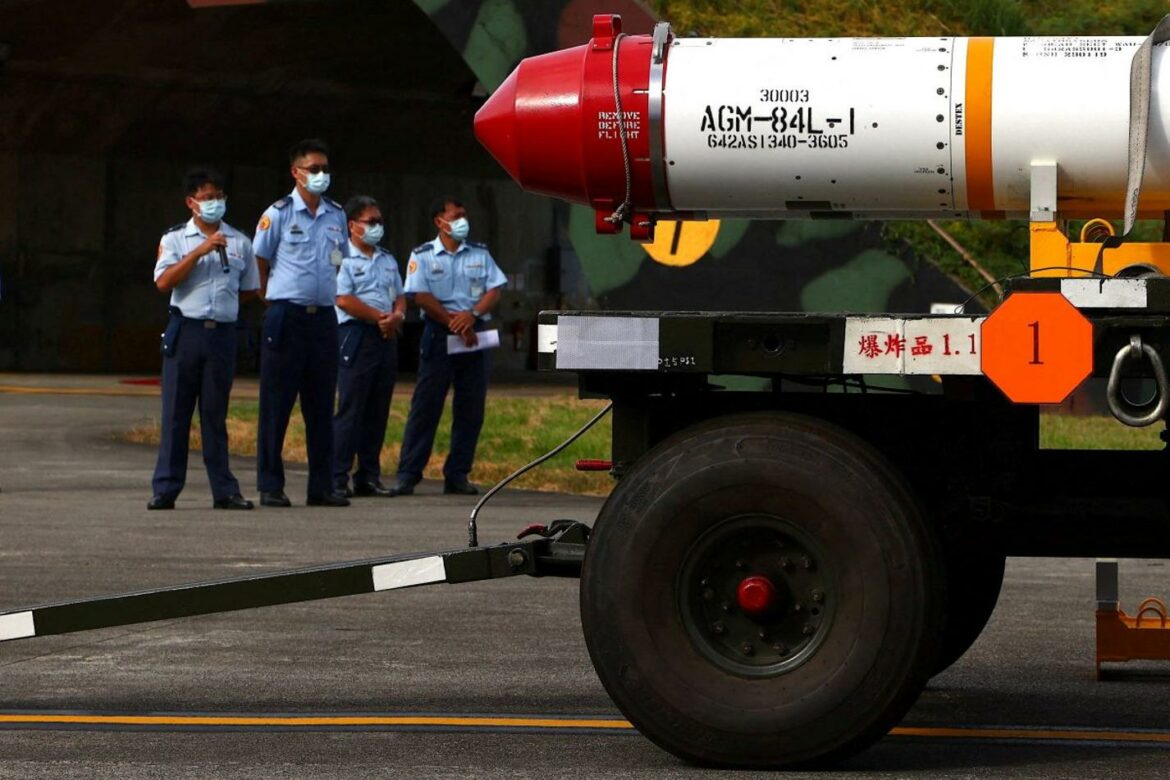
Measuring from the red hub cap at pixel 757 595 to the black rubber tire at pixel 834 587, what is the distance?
17 cm

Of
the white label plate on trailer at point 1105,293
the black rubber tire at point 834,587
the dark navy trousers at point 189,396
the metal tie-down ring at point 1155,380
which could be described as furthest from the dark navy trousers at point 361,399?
the metal tie-down ring at point 1155,380

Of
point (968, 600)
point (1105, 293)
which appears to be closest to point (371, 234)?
point (968, 600)

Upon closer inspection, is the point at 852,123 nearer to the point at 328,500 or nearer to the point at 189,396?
the point at 189,396

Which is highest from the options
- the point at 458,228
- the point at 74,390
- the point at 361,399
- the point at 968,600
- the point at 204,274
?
the point at 458,228

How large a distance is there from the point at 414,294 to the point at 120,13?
12.7 meters

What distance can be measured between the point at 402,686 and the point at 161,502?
6.31 meters

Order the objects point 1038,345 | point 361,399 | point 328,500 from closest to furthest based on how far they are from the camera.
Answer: point 1038,345, point 328,500, point 361,399

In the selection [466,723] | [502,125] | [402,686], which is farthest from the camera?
[402,686]

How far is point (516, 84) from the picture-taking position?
6895mm

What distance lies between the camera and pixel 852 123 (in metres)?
6.45

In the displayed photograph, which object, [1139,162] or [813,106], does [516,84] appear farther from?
[1139,162]

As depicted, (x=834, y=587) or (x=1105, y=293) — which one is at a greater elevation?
(x=1105, y=293)

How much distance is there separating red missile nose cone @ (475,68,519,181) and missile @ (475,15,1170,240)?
83mm

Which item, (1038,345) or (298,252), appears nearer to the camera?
(1038,345)
